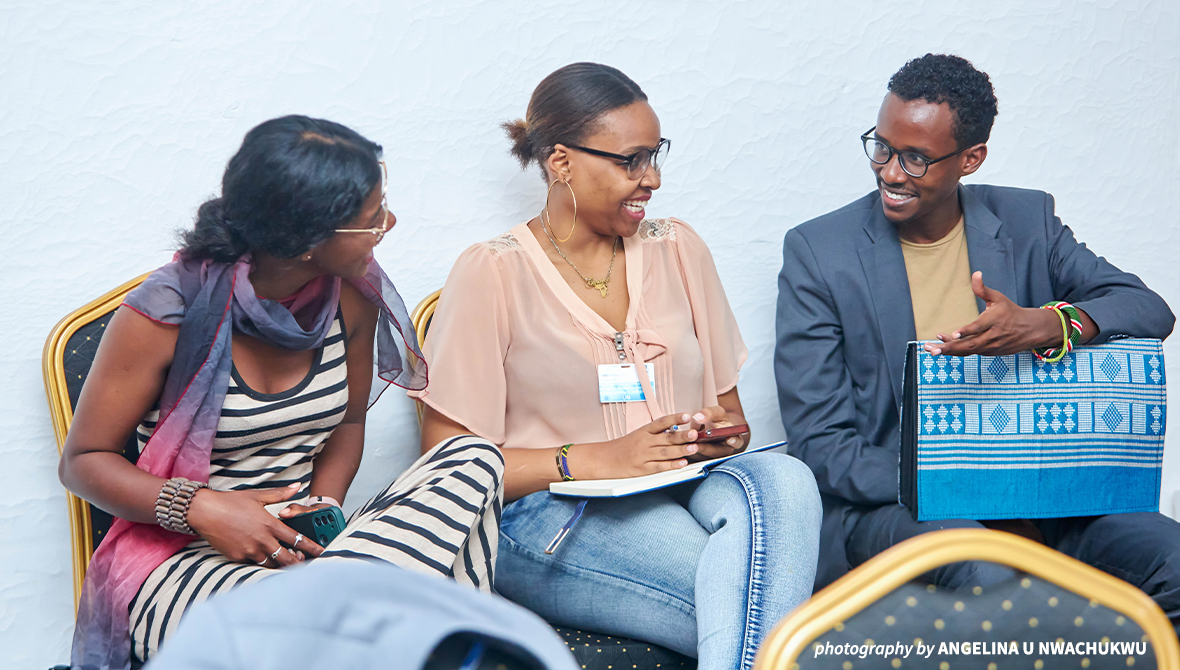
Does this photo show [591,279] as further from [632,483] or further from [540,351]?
[632,483]

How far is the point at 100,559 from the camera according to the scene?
4.96 feet

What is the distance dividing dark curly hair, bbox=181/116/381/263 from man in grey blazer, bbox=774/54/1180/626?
114cm

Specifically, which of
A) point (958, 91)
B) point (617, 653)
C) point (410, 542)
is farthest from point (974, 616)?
point (958, 91)

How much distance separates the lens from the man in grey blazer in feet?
6.50

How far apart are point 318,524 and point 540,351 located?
0.62m

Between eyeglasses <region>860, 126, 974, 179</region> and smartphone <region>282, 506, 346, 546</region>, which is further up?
eyeglasses <region>860, 126, 974, 179</region>

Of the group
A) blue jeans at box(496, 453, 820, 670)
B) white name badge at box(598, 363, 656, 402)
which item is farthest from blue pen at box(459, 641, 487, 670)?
white name badge at box(598, 363, 656, 402)

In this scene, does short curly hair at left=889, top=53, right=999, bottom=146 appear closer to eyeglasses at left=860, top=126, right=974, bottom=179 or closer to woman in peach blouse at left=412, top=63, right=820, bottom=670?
eyeglasses at left=860, top=126, right=974, bottom=179

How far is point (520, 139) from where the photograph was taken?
2.08 metres

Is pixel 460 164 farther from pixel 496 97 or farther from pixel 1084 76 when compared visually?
pixel 1084 76

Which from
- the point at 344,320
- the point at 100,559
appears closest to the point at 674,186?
the point at 344,320

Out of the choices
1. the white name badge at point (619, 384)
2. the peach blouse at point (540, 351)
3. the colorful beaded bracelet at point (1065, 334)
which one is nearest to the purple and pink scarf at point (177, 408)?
the peach blouse at point (540, 351)

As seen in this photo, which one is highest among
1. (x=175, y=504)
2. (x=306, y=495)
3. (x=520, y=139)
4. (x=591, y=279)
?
(x=520, y=139)

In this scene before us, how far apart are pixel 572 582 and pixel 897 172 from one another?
122 centimetres
